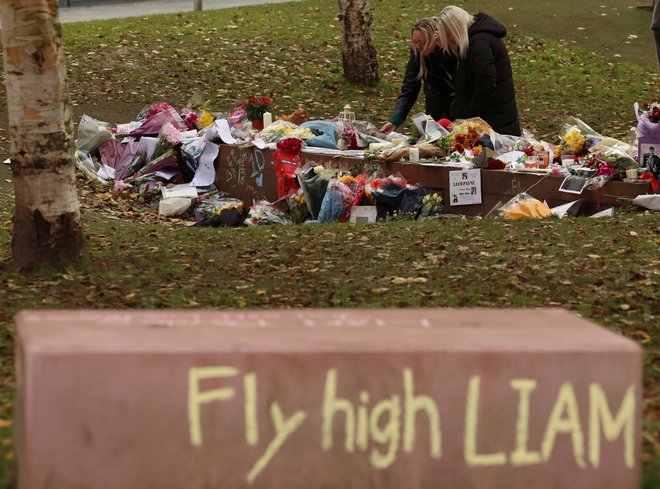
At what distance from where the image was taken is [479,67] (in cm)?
1138

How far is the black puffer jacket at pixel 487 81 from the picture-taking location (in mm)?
11414

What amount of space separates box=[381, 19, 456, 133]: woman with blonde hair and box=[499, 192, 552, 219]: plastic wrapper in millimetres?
2345

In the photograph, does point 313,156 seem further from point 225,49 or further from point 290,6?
point 290,6

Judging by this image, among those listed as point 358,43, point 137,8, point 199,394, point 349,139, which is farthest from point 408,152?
point 137,8

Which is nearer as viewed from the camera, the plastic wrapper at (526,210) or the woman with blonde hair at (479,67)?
the plastic wrapper at (526,210)

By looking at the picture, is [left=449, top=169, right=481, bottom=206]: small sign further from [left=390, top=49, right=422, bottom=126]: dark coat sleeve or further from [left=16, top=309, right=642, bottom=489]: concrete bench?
[left=16, top=309, right=642, bottom=489]: concrete bench

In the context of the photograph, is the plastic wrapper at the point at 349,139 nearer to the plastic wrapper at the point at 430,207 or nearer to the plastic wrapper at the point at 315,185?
the plastic wrapper at the point at 315,185

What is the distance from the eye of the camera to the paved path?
25609 millimetres

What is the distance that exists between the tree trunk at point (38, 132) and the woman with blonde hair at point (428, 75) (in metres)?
4.91

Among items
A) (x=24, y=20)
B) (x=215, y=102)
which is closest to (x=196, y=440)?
(x=24, y=20)

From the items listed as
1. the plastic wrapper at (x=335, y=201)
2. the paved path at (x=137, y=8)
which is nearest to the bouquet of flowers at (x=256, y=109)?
the plastic wrapper at (x=335, y=201)

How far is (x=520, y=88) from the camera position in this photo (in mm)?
17141

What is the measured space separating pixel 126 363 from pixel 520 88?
564 inches

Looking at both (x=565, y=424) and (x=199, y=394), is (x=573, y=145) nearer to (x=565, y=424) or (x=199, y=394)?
(x=565, y=424)
